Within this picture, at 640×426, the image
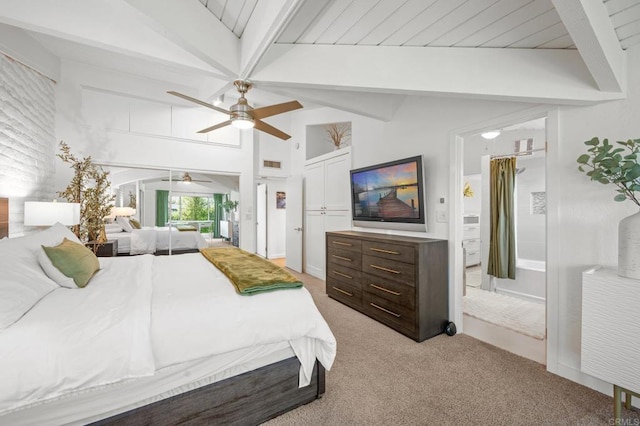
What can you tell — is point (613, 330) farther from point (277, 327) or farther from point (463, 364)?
point (277, 327)

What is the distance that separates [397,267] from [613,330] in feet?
5.00

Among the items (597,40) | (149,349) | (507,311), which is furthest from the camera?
(507,311)

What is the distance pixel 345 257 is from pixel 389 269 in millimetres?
797

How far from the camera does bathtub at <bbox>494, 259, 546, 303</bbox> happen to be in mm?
3605

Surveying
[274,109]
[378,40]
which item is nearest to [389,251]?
[274,109]

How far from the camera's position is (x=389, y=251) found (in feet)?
9.45

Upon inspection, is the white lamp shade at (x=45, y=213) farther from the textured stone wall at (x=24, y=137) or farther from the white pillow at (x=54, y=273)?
the white pillow at (x=54, y=273)

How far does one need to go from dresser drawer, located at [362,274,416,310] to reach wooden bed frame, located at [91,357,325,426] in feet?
4.03

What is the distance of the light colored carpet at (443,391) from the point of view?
1651 mm

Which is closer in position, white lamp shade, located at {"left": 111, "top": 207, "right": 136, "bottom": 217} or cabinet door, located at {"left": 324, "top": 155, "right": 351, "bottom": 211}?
white lamp shade, located at {"left": 111, "top": 207, "right": 136, "bottom": 217}

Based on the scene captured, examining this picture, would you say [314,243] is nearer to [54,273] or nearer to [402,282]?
[402,282]

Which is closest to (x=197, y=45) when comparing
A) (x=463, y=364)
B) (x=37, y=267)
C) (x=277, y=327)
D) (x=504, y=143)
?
(x=37, y=267)

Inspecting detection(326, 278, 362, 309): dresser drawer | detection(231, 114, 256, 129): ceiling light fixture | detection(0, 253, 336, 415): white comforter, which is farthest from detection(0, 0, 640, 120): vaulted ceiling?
detection(326, 278, 362, 309): dresser drawer

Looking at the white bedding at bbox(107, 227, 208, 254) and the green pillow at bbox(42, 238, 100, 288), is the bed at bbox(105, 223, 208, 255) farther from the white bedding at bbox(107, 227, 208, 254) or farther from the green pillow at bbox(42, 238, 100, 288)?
the green pillow at bbox(42, 238, 100, 288)
